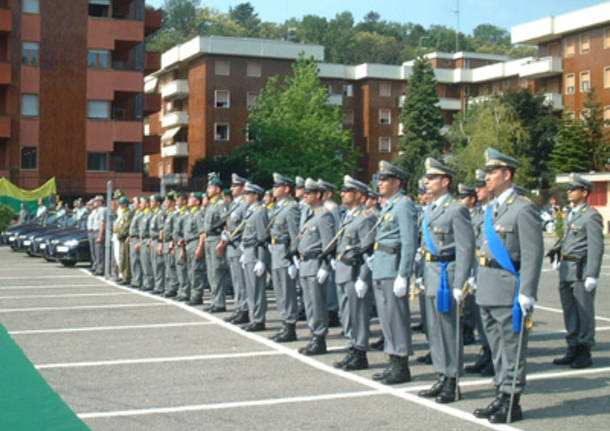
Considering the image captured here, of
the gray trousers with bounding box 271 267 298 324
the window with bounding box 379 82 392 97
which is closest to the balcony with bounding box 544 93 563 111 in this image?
the window with bounding box 379 82 392 97

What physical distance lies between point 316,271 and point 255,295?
1915mm

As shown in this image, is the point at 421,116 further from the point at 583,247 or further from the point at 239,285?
the point at 583,247

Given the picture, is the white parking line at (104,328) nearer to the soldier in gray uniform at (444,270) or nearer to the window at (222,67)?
the soldier in gray uniform at (444,270)

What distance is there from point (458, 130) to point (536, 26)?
389 inches

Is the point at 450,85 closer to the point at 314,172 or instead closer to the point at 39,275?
the point at 314,172

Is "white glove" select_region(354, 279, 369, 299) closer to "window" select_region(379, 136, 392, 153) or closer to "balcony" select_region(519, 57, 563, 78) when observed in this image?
"balcony" select_region(519, 57, 563, 78)

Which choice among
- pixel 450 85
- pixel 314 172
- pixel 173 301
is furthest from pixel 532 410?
pixel 450 85

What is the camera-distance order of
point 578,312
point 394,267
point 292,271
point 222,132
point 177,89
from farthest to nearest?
point 177,89 < point 222,132 < point 292,271 < point 578,312 < point 394,267

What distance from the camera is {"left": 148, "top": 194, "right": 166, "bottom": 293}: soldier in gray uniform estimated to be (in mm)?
16656

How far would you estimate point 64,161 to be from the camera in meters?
46.9

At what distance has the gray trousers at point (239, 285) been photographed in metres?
12.6

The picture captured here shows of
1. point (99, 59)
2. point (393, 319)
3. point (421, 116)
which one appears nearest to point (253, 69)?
point (421, 116)

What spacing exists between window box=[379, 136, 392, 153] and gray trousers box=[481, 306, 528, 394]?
228 feet

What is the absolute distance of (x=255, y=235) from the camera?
1229 cm
